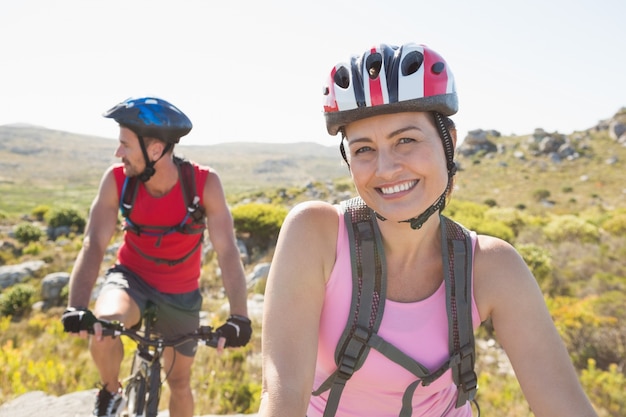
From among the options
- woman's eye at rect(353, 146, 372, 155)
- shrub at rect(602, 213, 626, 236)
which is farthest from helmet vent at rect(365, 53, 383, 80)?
shrub at rect(602, 213, 626, 236)

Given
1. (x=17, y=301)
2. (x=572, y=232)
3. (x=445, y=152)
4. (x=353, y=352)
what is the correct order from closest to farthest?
(x=353, y=352), (x=445, y=152), (x=17, y=301), (x=572, y=232)

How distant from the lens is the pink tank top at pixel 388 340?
1785 mm

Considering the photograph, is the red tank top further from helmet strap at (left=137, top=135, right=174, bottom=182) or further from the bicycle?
the bicycle

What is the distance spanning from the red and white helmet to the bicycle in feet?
5.49

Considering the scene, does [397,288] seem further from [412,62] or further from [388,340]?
[412,62]

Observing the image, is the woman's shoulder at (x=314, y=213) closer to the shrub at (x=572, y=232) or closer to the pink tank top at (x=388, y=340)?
the pink tank top at (x=388, y=340)

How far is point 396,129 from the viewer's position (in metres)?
1.85

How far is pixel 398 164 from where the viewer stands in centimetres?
180

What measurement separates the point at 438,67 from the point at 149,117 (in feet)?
7.94

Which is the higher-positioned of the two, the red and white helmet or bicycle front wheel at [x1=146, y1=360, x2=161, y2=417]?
the red and white helmet

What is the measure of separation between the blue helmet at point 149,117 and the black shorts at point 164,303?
47.9 inches

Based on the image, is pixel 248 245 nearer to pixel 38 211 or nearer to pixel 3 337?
pixel 3 337

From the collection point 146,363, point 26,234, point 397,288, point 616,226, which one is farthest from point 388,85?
point 26,234

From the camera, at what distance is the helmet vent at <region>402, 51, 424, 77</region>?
207 cm
